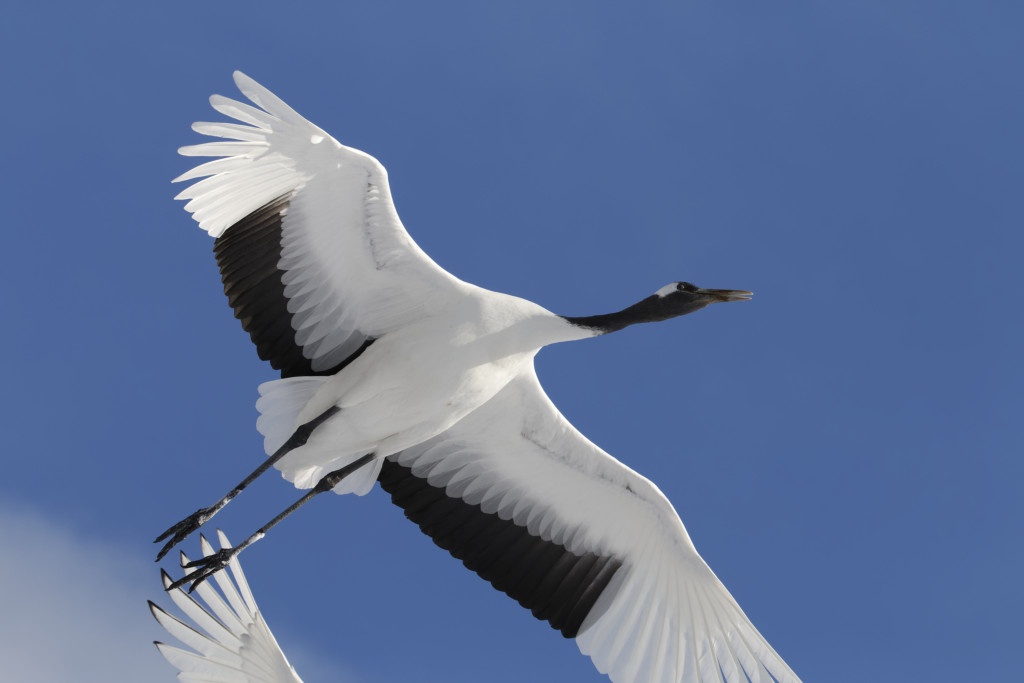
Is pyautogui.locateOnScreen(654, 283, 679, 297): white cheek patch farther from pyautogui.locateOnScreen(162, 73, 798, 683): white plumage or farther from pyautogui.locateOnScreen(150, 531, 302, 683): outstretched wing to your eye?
pyautogui.locateOnScreen(150, 531, 302, 683): outstretched wing

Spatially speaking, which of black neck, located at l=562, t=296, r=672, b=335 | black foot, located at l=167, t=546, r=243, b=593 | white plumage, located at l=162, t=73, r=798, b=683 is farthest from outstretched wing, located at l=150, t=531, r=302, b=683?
black neck, located at l=562, t=296, r=672, b=335

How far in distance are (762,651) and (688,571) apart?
0.90 m

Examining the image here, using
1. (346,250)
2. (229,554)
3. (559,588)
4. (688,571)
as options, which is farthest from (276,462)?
(688,571)

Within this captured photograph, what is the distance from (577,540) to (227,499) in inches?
119

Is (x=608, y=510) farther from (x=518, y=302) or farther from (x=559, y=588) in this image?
(x=518, y=302)

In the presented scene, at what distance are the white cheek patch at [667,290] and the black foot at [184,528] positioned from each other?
13.7 feet

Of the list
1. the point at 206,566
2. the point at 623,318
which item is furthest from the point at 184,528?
the point at 623,318

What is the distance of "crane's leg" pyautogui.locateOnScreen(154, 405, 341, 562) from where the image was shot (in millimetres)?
12656

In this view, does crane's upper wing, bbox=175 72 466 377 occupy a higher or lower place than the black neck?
lower

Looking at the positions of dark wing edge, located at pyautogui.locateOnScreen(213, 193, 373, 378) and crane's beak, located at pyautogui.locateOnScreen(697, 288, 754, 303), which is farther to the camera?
crane's beak, located at pyautogui.locateOnScreen(697, 288, 754, 303)

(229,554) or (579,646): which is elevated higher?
(579,646)

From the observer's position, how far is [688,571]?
13.1 metres

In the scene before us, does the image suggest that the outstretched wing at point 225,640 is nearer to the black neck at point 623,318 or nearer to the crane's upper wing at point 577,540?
the crane's upper wing at point 577,540

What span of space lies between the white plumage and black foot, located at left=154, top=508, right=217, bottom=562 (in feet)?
2.51
